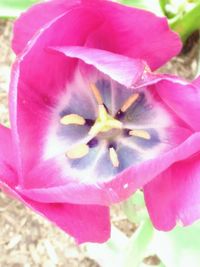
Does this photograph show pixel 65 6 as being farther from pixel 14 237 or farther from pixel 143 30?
pixel 14 237

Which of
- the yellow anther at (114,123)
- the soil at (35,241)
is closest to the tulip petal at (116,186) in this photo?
the yellow anther at (114,123)

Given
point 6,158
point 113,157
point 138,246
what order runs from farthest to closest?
point 138,246
point 113,157
point 6,158

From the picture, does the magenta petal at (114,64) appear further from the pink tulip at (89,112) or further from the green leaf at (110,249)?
the green leaf at (110,249)

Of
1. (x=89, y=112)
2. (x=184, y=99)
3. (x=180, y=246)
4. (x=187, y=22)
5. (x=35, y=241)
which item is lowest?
(x=35, y=241)

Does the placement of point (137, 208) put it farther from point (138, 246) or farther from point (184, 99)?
point (184, 99)

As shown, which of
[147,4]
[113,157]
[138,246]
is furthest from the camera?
[147,4]

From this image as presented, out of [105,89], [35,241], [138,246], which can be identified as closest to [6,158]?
[105,89]

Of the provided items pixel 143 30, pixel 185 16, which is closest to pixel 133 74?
pixel 143 30
